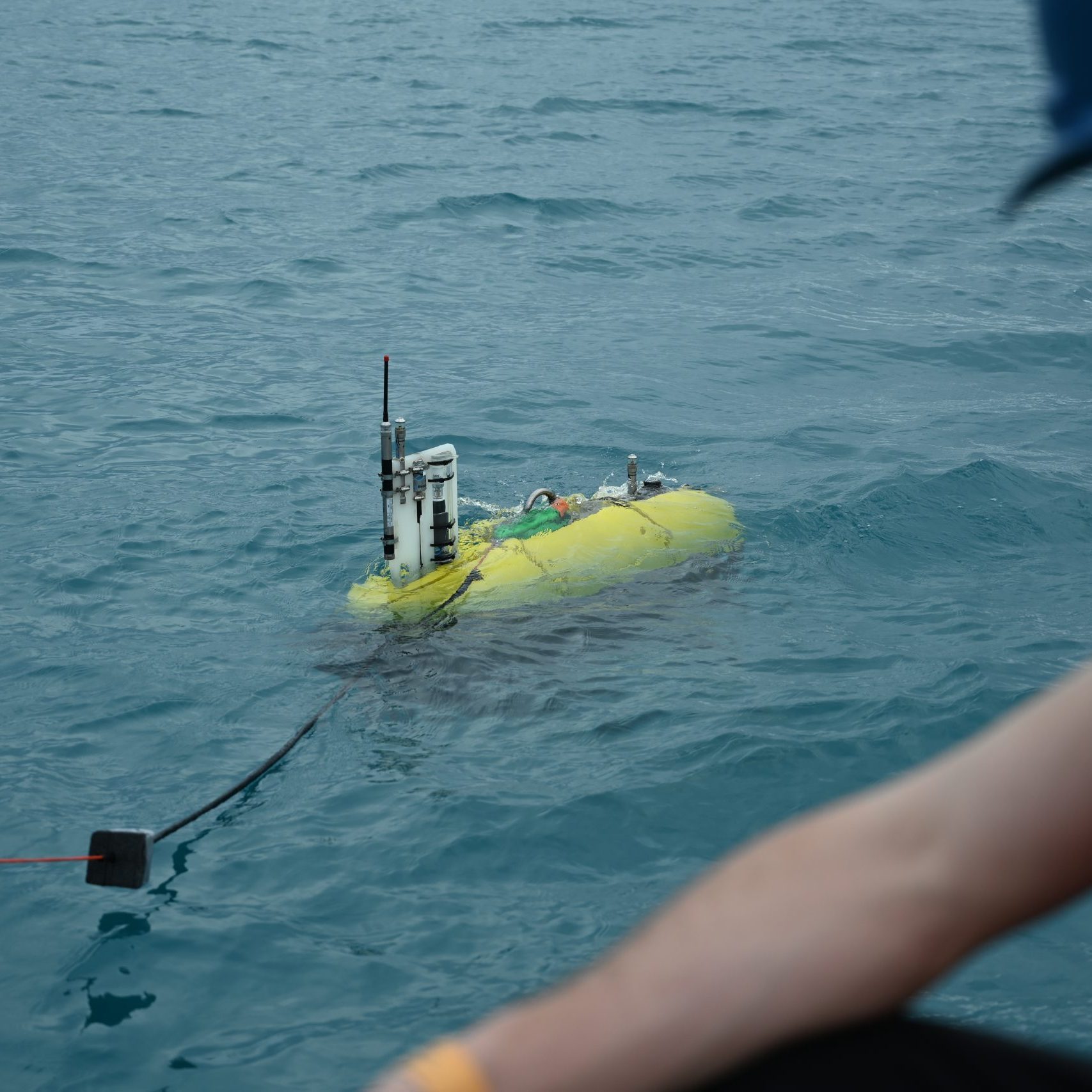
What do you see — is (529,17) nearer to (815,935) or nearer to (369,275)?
(369,275)

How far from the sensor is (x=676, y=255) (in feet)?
62.6

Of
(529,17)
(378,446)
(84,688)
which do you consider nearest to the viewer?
(84,688)

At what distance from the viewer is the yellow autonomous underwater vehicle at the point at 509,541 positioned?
8094mm

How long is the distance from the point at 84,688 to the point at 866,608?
16.7 feet

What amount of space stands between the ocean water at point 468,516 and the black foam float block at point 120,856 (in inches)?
16.3

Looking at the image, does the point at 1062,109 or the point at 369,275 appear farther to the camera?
the point at 369,275

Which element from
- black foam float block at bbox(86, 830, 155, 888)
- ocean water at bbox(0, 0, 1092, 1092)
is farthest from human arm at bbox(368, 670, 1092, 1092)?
black foam float block at bbox(86, 830, 155, 888)

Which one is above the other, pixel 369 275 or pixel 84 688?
pixel 369 275

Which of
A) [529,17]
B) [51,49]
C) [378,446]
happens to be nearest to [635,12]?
[529,17]

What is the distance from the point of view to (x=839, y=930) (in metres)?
0.93

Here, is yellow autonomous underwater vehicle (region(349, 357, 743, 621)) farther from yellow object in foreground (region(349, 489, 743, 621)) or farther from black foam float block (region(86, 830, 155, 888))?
black foam float block (region(86, 830, 155, 888))

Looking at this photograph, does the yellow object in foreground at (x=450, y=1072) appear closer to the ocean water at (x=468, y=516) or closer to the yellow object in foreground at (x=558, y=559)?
the ocean water at (x=468, y=516)

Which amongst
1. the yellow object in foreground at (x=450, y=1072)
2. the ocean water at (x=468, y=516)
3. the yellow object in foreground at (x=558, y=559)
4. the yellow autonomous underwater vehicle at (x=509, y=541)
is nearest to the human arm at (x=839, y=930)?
the yellow object in foreground at (x=450, y=1072)

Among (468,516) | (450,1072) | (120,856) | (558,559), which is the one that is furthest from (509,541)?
(450,1072)
